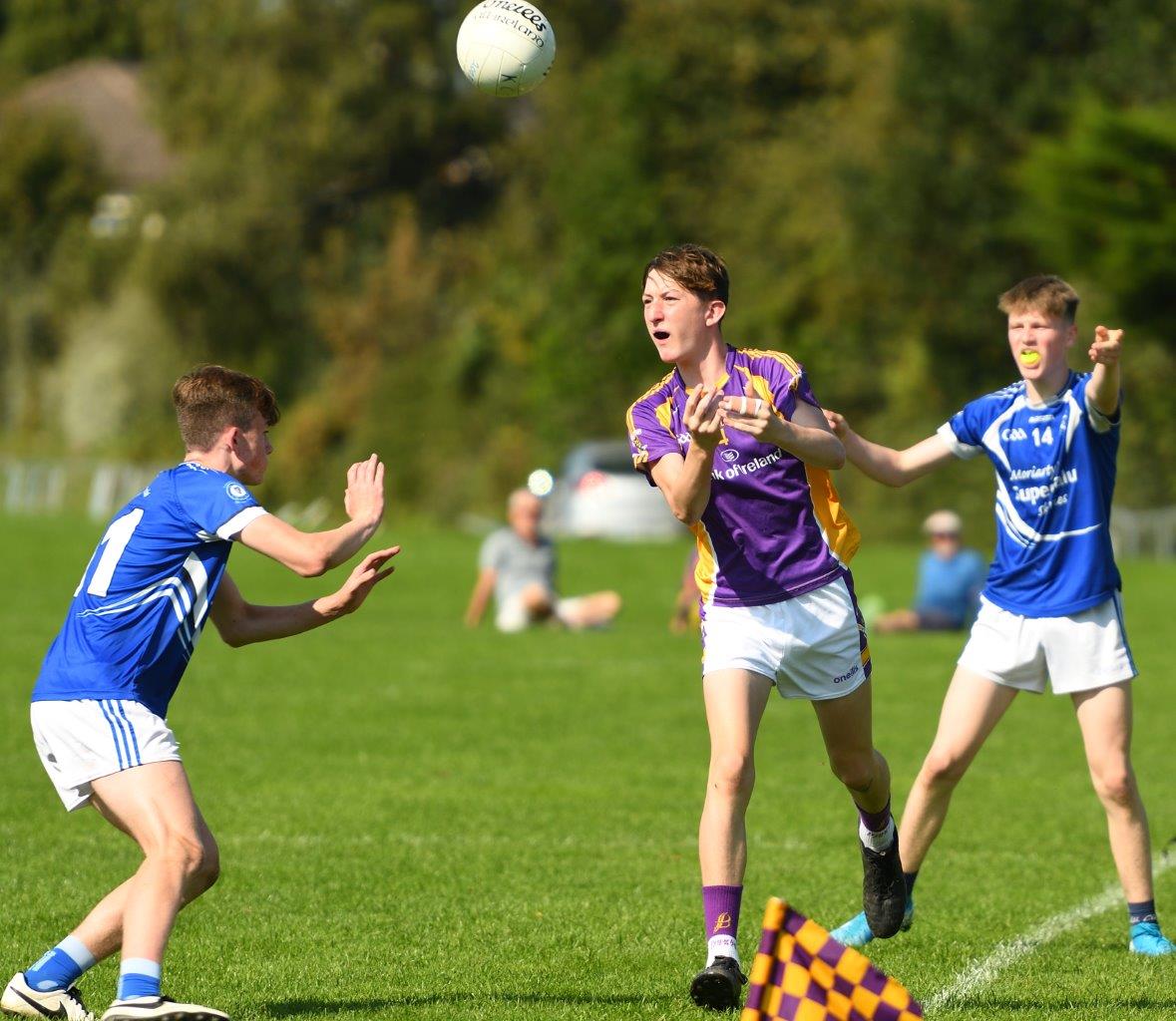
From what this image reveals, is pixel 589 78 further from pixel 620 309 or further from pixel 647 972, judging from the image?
pixel 647 972

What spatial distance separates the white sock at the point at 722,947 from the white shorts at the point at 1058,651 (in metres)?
1.50

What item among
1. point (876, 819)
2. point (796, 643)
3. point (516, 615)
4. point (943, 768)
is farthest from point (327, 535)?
point (516, 615)

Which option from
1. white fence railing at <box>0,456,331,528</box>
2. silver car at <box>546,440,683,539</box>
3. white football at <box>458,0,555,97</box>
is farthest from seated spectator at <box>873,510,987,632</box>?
white fence railing at <box>0,456,331,528</box>

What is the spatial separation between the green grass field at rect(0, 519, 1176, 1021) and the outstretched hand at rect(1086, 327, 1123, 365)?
2063 millimetres

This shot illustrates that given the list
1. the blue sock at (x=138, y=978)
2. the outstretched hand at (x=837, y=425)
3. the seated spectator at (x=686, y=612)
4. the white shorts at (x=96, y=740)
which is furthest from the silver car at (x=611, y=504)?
the blue sock at (x=138, y=978)

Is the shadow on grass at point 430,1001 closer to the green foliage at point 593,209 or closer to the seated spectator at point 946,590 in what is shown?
the seated spectator at point 946,590

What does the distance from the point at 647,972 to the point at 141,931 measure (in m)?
1.87

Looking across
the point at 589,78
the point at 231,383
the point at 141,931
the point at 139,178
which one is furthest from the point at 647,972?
the point at 139,178

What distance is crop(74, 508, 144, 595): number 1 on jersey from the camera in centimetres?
551

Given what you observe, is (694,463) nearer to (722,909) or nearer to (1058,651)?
(722,909)

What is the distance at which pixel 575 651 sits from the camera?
685 inches

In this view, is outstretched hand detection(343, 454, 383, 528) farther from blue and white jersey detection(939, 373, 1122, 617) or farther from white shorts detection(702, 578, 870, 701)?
blue and white jersey detection(939, 373, 1122, 617)

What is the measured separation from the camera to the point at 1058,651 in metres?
6.73

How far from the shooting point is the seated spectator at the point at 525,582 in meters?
18.6
